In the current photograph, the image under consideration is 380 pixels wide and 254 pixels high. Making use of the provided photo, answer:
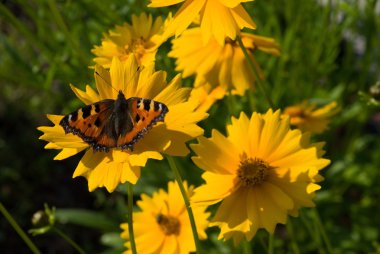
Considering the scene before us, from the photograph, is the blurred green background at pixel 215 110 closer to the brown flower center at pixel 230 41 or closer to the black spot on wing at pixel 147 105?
the brown flower center at pixel 230 41

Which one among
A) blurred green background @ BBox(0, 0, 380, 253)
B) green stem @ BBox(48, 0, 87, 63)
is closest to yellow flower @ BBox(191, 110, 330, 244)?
blurred green background @ BBox(0, 0, 380, 253)

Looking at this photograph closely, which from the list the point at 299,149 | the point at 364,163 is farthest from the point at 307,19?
the point at 299,149

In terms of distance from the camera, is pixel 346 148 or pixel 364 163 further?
pixel 346 148

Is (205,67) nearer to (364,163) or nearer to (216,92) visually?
(216,92)

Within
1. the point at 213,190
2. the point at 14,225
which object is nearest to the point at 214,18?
the point at 213,190

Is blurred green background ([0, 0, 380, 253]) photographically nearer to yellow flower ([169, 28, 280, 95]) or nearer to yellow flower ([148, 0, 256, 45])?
yellow flower ([169, 28, 280, 95])

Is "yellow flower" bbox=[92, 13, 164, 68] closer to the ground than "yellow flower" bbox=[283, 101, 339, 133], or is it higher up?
higher up
